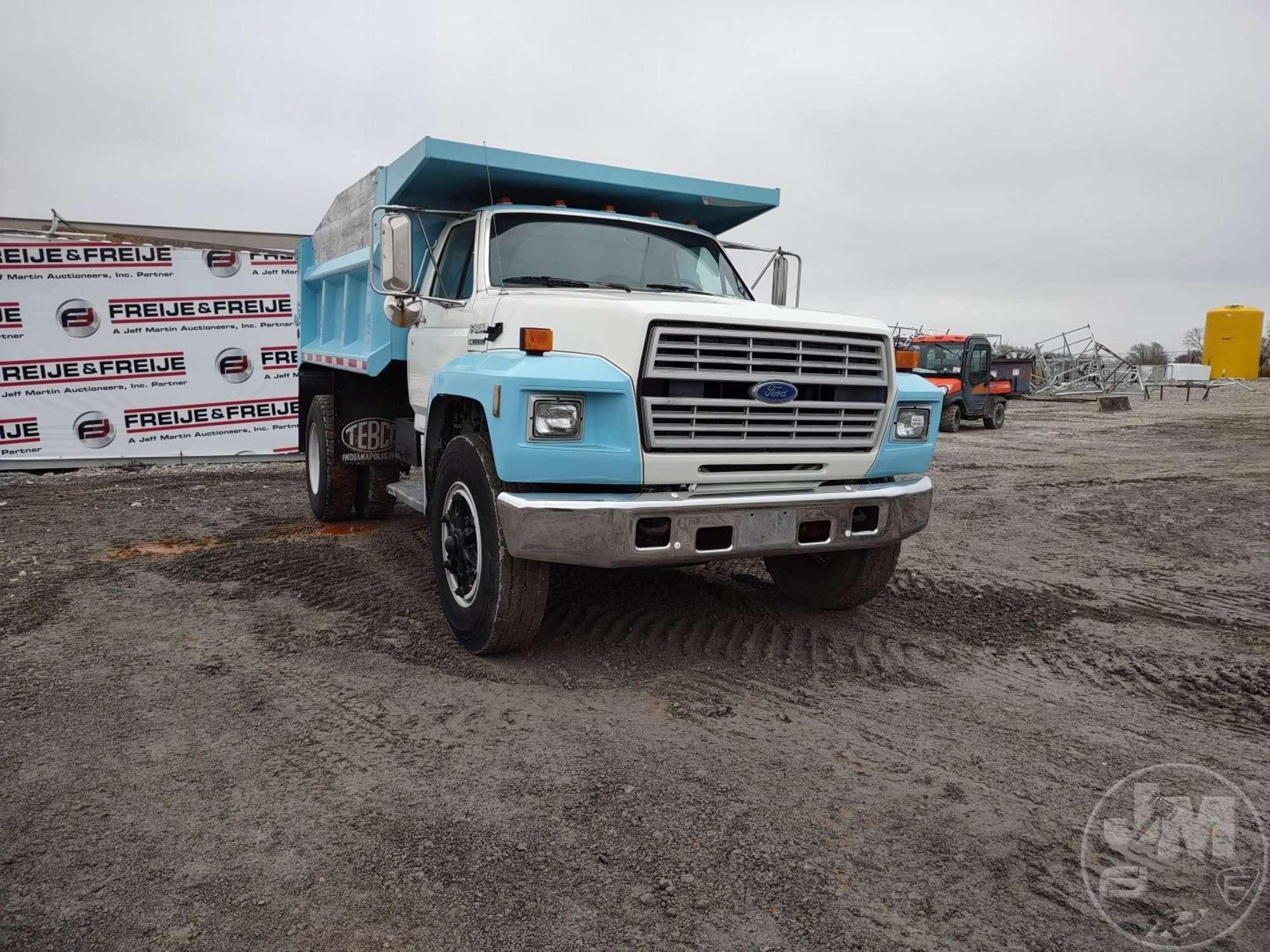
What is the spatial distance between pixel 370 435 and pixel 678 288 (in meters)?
3.35

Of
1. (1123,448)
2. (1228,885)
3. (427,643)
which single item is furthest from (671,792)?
(1123,448)

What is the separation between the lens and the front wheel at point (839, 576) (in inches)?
194

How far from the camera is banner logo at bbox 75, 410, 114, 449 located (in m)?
11.8

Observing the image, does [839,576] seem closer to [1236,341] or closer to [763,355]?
[763,355]

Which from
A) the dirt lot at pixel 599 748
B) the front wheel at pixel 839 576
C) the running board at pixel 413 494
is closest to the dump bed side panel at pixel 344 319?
the running board at pixel 413 494

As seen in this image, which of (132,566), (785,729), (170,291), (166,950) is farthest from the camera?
Result: (170,291)

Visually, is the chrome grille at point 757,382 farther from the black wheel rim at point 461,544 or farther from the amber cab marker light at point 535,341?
the black wheel rim at point 461,544

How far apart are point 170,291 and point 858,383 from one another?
11.0 metres

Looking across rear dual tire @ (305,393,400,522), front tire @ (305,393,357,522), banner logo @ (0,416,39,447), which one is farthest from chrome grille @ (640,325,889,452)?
banner logo @ (0,416,39,447)

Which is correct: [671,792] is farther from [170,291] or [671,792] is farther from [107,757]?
[170,291]

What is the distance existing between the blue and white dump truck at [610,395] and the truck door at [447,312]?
20 mm

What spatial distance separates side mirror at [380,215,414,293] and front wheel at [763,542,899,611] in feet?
8.53

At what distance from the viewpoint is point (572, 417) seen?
12.4ft

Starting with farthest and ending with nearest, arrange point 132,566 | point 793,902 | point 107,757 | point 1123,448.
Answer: point 1123,448 → point 132,566 → point 107,757 → point 793,902
